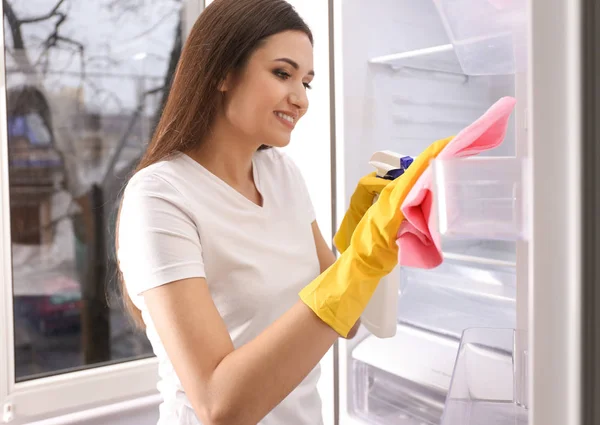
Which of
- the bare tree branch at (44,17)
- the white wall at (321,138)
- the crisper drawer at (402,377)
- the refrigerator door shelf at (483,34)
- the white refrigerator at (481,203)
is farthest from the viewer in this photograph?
the bare tree branch at (44,17)

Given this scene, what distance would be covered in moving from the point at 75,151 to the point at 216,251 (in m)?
0.97

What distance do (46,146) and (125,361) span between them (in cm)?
76

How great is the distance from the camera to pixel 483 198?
0.47m

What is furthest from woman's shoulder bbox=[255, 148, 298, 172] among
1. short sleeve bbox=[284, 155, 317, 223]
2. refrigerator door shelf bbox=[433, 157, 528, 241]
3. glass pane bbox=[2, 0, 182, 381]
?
refrigerator door shelf bbox=[433, 157, 528, 241]

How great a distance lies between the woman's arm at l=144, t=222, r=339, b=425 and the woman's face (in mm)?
354

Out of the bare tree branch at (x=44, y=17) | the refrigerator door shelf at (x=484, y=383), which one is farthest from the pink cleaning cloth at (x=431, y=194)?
the bare tree branch at (x=44, y=17)

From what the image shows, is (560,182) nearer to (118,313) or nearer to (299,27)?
(299,27)

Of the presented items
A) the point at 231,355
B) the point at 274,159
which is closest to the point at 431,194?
the point at 231,355

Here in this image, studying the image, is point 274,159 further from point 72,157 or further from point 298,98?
point 72,157

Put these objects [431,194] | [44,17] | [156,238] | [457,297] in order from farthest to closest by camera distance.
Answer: [44,17], [457,297], [156,238], [431,194]

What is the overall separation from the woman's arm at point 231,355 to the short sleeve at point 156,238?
0.03m

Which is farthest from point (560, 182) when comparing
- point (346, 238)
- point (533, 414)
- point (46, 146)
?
point (46, 146)

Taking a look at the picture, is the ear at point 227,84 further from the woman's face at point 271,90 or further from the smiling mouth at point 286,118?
the smiling mouth at point 286,118

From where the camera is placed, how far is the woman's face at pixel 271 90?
1019mm
